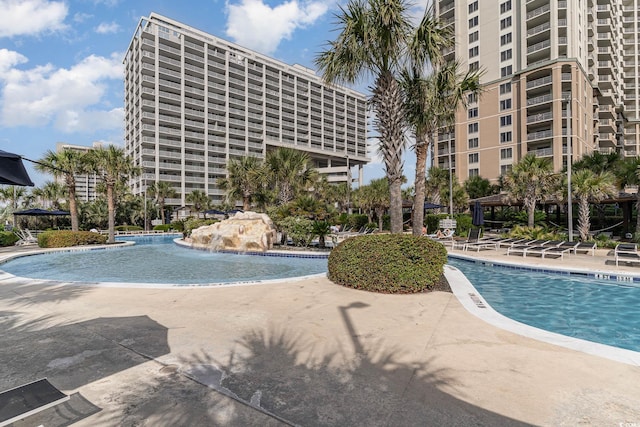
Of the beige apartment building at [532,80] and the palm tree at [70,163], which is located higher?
the beige apartment building at [532,80]

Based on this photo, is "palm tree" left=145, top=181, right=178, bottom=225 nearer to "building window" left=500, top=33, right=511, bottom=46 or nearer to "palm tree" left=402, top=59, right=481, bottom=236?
"palm tree" left=402, top=59, right=481, bottom=236

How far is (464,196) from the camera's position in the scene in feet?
121

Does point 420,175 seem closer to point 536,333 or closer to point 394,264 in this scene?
A: point 394,264

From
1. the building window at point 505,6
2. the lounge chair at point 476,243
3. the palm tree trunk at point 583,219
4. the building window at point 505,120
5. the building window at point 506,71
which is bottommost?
the lounge chair at point 476,243

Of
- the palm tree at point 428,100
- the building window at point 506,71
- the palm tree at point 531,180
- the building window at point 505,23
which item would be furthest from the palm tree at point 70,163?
the building window at point 505,23

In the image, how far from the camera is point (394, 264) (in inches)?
286

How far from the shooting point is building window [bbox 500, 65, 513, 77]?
46594 mm

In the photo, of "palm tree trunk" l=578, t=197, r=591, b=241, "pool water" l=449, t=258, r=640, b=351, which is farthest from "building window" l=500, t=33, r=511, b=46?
"pool water" l=449, t=258, r=640, b=351

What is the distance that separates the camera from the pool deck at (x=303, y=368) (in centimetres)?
270

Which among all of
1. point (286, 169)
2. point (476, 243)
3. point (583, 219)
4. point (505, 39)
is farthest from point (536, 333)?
point (505, 39)

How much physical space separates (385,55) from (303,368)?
8849 millimetres

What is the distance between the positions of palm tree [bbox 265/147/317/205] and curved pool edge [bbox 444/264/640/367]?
654 inches

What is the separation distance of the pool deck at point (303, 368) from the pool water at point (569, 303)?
5.79 ft

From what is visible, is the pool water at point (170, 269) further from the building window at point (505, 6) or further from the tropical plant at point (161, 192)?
the building window at point (505, 6)
